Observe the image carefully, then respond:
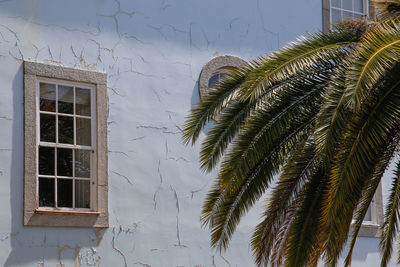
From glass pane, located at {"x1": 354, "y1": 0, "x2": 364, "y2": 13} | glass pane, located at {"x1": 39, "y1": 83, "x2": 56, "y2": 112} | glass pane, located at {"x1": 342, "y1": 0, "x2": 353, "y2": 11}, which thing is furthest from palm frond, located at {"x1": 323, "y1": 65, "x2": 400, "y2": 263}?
glass pane, located at {"x1": 354, "y1": 0, "x2": 364, "y2": 13}

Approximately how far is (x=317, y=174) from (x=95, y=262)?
3.25m

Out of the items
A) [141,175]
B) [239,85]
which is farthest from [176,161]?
[239,85]

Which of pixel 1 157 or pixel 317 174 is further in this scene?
pixel 1 157

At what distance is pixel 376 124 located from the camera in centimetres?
782

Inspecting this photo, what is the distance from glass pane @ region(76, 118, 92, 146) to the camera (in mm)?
10312

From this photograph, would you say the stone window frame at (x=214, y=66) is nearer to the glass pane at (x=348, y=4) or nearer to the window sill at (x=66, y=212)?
the window sill at (x=66, y=212)

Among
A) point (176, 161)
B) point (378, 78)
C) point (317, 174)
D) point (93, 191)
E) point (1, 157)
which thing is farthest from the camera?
point (176, 161)

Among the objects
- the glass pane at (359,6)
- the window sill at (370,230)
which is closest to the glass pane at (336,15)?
the glass pane at (359,6)

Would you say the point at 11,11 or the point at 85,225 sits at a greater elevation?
the point at 11,11

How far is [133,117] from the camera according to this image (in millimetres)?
10750

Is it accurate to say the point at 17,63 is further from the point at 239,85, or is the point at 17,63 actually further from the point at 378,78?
the point at 378,78

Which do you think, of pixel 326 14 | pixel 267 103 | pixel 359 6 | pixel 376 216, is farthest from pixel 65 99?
pixel 359 6

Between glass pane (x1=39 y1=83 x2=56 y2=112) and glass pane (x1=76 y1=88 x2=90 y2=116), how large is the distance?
0.36 meters

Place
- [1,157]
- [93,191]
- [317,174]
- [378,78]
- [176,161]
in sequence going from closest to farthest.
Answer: [378,78] < [317,174] < [1,157] < [93,191] < [176,161]
